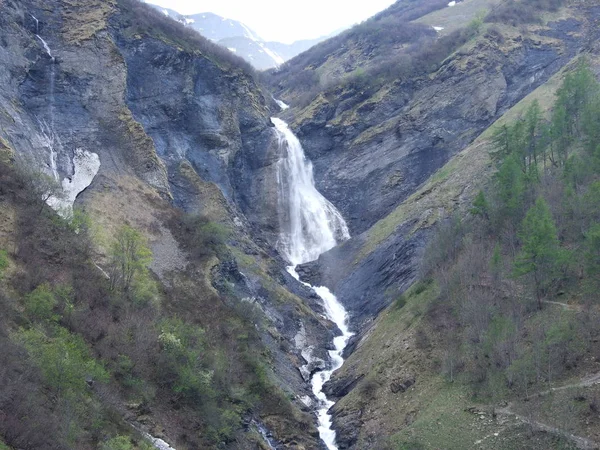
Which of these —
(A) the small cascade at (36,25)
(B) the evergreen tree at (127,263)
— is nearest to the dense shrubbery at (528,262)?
(B) the evergreen tree at (127,263)

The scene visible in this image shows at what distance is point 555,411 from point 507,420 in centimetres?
254

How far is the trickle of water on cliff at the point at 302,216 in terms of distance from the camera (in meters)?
63.7

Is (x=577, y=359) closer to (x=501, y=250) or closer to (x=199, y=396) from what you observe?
(x=501, y=250)

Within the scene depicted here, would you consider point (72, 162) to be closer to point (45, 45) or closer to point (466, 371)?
point (45, 45)

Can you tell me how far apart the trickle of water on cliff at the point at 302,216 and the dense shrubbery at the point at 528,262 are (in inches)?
628

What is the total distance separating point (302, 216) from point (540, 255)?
1417 inches

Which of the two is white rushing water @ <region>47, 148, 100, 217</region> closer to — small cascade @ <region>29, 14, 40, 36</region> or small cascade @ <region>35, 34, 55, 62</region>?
small cascade @ <region>35, 34, 55, 62</region>

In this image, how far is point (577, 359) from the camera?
2911 centimetres

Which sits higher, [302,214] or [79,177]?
[79,177]

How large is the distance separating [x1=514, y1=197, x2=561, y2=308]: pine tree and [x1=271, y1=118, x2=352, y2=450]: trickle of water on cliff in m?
21.4

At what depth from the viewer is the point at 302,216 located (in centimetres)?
6731

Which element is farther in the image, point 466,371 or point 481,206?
point 481,206

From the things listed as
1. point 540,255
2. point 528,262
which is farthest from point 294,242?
point 540,255

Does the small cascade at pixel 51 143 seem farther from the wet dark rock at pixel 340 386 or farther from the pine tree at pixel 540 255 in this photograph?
the pine tree at pixel 540 255
